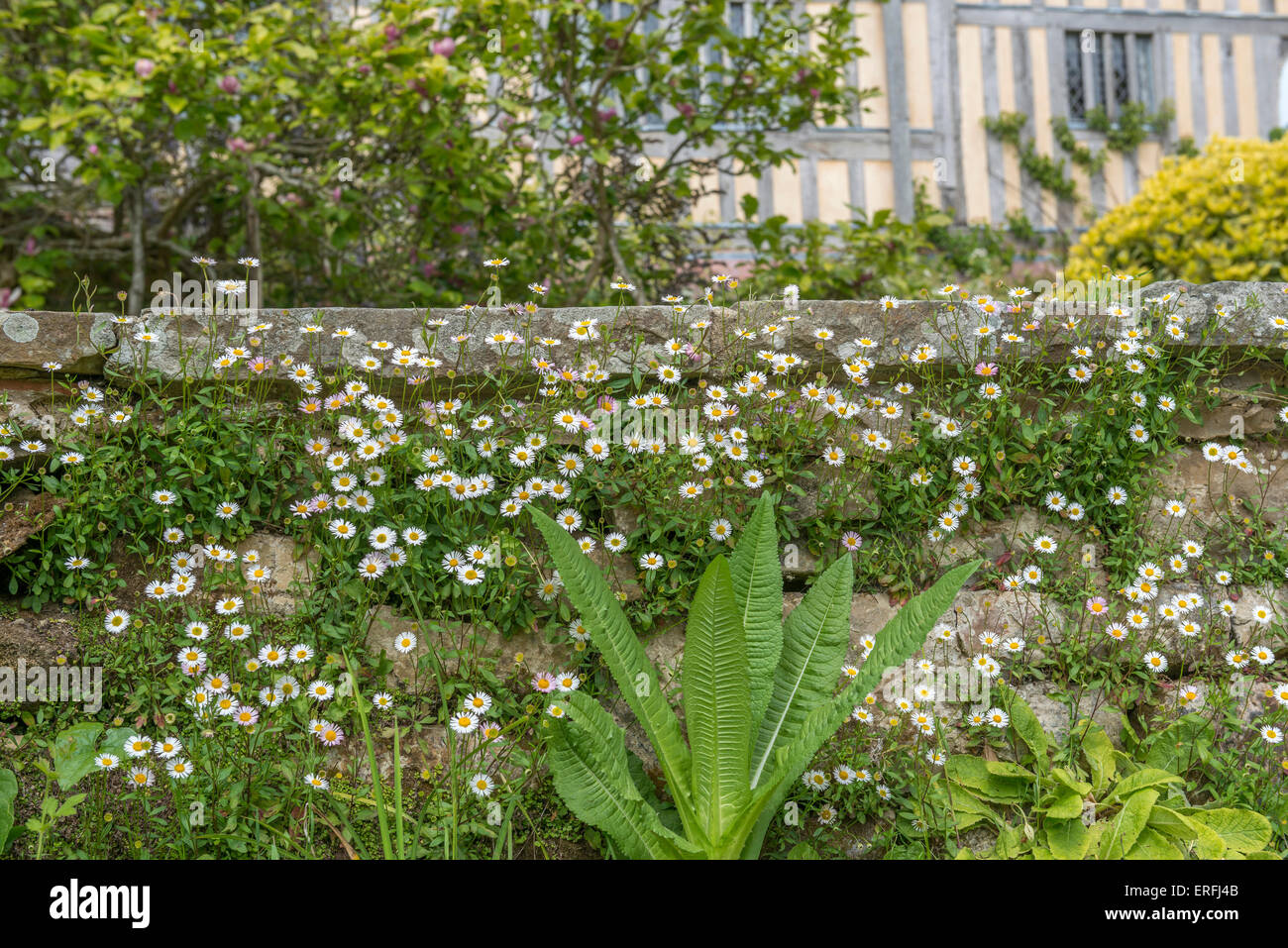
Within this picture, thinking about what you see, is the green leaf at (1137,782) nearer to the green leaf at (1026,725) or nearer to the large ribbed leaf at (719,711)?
the green leaf at (1026,725)

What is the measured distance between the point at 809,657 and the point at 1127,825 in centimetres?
67

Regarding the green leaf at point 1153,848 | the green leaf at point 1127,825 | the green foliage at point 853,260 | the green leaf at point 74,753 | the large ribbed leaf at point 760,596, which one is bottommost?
the green leaf at point 1153,848

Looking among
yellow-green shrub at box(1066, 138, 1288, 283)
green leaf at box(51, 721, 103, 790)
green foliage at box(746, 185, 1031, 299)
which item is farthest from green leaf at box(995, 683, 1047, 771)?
yellow-green shrub at box(1066, 138, 1288, 283)

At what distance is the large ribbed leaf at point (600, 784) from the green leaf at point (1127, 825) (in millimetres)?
808

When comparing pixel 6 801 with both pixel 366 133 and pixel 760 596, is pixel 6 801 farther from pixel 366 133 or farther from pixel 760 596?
pixel 366 133

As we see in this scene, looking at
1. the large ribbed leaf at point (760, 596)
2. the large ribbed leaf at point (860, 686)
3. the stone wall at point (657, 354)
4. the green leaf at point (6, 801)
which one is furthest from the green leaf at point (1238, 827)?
the green leaf at point (6, 801)

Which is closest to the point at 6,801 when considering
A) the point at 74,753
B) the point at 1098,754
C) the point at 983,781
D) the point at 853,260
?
the point at 74,753

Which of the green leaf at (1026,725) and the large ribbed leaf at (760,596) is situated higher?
the large ribbed leaf at (760,596)

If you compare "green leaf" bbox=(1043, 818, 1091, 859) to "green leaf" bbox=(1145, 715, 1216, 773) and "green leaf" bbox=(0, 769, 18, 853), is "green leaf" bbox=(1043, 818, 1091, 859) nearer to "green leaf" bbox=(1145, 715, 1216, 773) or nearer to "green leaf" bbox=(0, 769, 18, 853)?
Answer: "green leaf" bbox=(1145, 715, 1216, 773)

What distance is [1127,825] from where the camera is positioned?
178 centimetres

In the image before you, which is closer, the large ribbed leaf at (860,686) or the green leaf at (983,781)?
the large ribbed leaf at (860,686)

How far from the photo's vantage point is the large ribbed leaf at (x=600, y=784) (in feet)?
5.43

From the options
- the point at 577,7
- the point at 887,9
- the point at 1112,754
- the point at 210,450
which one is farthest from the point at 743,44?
the point at 887,9

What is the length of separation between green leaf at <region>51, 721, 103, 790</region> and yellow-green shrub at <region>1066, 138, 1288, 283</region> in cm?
400
